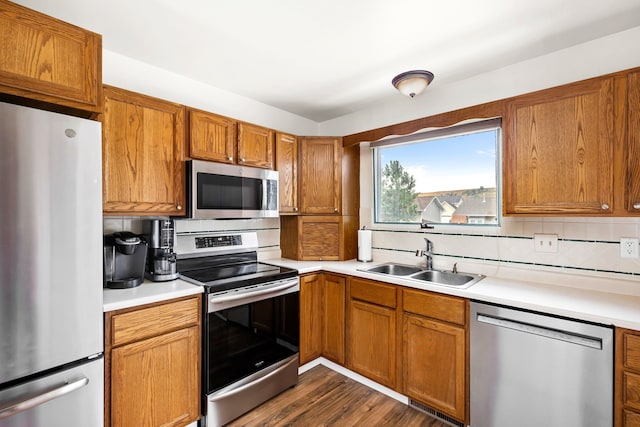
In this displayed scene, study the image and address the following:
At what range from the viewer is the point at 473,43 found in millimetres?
1901

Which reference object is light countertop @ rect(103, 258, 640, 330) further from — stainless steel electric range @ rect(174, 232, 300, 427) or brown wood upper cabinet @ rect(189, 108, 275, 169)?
brown wood upper cabinet @ rect(189, 108, 275, 169)

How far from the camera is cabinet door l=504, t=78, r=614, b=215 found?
64.6 inches

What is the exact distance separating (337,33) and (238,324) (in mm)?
1918

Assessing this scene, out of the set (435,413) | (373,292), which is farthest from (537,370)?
(373,292)

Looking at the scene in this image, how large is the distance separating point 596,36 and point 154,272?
10.1 ft

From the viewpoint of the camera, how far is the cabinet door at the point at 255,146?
2.42 meters

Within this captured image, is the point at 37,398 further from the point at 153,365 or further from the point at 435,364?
the point at 435,364

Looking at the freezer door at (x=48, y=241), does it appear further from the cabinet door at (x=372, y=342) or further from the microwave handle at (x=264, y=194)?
the cabinet door at (x=372, y=342)

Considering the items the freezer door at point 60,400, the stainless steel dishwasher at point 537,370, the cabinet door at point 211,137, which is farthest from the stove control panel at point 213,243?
the stainless steel dishwasher at point 537,370

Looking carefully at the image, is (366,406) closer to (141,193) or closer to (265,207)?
(265,207)

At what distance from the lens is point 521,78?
213 centimetres

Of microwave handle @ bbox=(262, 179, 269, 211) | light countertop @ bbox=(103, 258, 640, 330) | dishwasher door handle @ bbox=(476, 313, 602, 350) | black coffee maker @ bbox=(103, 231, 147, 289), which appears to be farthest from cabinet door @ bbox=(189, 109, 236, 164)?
dishwasher door handle @ bbox=(476, 313, 602, 350)

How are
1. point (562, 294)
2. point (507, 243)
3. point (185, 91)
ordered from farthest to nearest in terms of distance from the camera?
point (185, 91), point (507, 243), point (562, 294)

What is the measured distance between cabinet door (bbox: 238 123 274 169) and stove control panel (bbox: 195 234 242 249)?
2.10 ft
